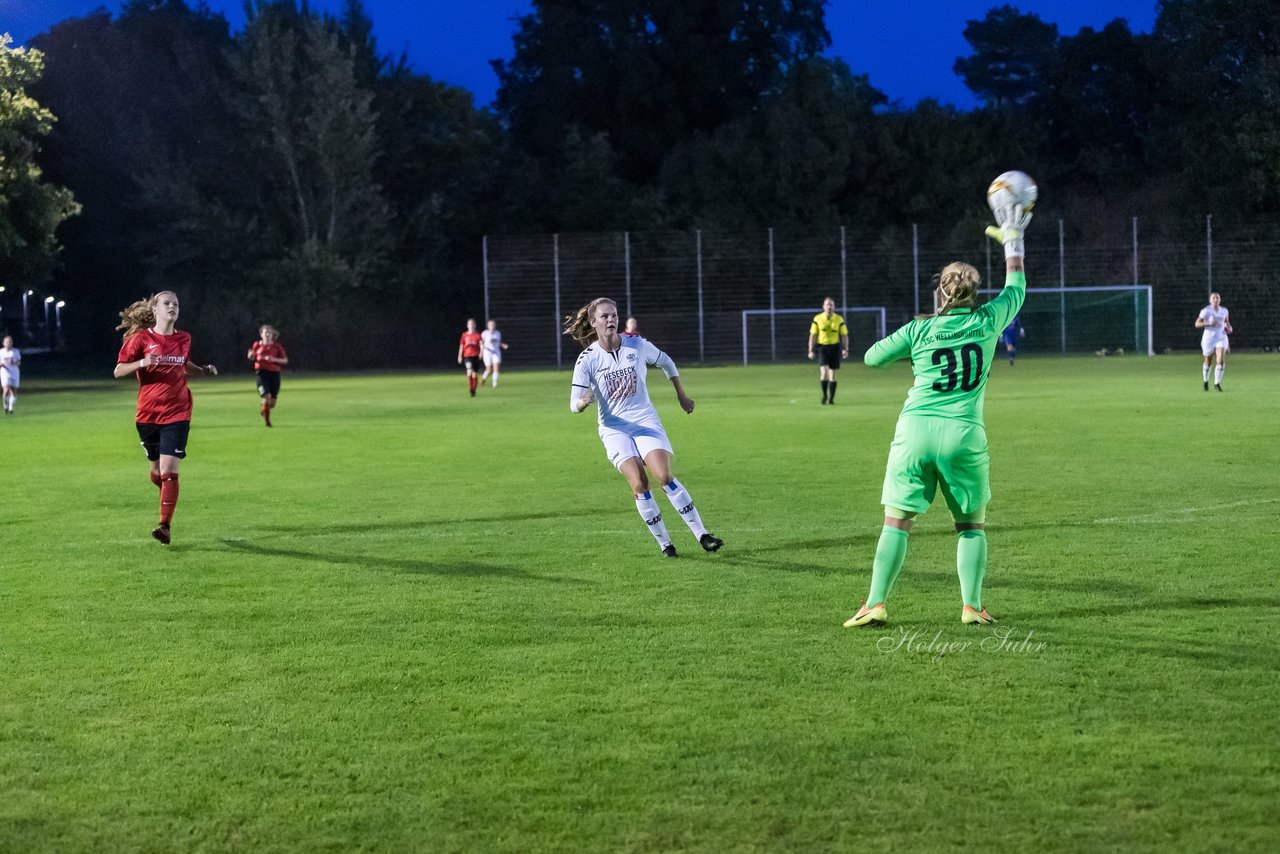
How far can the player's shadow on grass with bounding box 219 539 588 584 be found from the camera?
9.04 metres

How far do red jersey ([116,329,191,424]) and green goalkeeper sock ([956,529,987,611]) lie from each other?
6321mm

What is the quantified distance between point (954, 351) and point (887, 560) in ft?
3.57

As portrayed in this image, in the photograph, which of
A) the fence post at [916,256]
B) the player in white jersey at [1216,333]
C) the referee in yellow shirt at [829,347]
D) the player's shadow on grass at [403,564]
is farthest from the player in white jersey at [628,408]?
the fence post at [916,256]

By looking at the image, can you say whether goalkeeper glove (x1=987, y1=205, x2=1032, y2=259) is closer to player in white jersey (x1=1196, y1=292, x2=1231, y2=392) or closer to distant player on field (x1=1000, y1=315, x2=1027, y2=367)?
player in white jersey (x1=1196, y1=292, x2=1231, y2=392)

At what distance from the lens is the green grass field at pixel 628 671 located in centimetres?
452

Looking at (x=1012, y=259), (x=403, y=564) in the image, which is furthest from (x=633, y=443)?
(x=1012, y=259)

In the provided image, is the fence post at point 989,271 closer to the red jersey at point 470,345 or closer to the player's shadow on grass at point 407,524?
the red jersey at point 470,345

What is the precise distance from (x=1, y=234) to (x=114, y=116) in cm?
1769

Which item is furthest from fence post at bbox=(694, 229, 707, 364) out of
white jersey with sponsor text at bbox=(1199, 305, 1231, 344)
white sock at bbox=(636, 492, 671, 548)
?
white sock at bbox=(636, 492, 671, 548)

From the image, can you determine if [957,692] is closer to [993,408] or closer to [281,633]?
[281,633]

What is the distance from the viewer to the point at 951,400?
271 inches

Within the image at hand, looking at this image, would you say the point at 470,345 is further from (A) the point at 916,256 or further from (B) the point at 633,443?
(B) the point at 633,443

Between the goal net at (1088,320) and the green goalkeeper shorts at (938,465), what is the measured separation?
40.5 metres

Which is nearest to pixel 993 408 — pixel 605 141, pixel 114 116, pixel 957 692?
pixel 957 692
